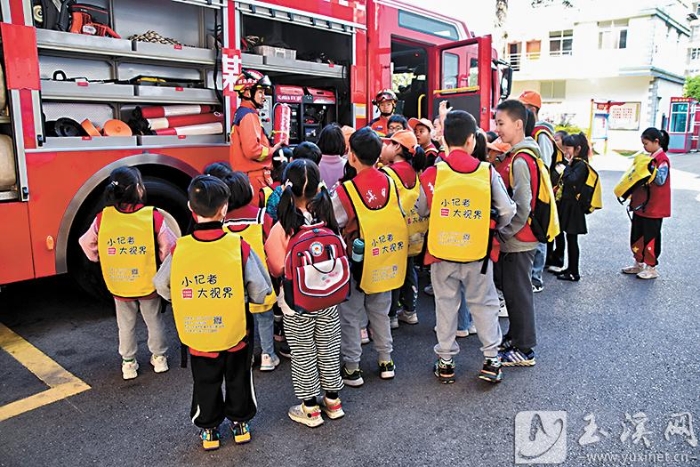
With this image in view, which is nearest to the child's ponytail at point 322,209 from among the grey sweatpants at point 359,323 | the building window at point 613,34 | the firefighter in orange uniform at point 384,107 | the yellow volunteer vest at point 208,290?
the yellow volunteer vest at point 208,290

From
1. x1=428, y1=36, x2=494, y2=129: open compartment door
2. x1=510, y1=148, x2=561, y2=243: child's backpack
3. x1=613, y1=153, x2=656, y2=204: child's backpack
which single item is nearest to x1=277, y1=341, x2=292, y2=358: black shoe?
x1=510, y1=148, x2=561, y2=243: child's backpack

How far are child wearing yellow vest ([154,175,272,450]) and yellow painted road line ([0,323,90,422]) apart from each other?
43.8 inches

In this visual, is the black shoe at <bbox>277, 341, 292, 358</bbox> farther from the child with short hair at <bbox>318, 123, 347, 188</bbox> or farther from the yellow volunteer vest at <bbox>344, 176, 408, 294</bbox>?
the child with short hair at <bbox>318, 123, 347, 188</bbox>

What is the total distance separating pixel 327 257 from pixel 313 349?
511mm

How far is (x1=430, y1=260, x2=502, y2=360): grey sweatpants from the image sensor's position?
3428 millimetres

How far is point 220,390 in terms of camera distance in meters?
2.82

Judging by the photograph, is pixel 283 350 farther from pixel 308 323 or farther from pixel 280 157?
pixel 280 157

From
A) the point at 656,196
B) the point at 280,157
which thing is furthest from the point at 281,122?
the point at 656,196

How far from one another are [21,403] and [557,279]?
4714 mm

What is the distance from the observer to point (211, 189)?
2.69 m

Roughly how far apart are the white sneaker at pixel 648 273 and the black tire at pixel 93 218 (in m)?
4.41

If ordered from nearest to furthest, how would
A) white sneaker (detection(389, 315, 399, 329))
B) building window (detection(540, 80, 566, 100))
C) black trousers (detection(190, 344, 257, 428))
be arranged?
black trousers (detection(190, 344, 257, 428)) → white sneaker (detection(389, 315, 399, 329)) → building window (detection(540, 80, 566, 100))

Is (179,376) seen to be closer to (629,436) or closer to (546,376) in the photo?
(546,376)

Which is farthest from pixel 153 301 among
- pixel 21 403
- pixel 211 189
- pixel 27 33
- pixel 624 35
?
pixel 624 35
